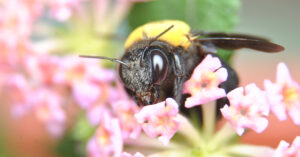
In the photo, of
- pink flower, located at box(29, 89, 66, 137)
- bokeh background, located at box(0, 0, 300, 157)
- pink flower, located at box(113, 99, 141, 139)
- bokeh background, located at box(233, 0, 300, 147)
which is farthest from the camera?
bokeh background, located at box(233, 0, 300, 147)

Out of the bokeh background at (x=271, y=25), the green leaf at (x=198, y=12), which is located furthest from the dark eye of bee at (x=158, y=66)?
the bokeh background at (x=271, y=25)

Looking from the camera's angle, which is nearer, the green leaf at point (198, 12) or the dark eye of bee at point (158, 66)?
the dark eye of bee at point (158, 66)

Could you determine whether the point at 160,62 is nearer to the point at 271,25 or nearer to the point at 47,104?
the point at 47,104

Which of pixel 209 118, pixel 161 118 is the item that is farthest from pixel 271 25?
pixel 161 118

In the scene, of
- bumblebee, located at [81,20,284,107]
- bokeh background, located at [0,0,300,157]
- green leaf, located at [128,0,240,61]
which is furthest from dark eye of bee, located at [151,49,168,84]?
bokeh background, located at [0,0,300,157]

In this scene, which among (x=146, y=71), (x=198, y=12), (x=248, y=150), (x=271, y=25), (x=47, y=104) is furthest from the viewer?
(x=271, y=25)

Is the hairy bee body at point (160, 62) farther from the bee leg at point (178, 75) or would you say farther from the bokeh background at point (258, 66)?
the bokeh background at point (258, 66)

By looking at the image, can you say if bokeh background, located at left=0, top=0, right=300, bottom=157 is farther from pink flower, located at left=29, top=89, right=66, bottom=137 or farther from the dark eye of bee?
the dark eye of bee
